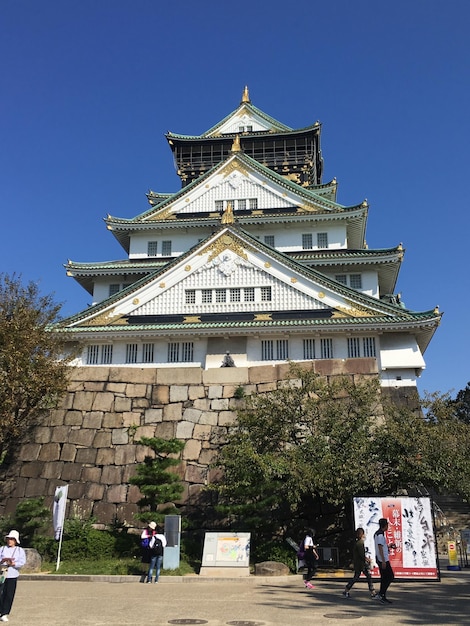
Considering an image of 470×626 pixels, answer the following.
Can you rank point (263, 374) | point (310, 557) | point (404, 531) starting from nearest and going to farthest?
point (310, 557)
point (404, 531)
point (263, 374)

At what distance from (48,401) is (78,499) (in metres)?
3.56

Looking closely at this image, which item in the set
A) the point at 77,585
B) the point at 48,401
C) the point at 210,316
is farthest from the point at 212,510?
the point at 210,316

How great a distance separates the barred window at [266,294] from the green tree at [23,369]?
10.0 meters

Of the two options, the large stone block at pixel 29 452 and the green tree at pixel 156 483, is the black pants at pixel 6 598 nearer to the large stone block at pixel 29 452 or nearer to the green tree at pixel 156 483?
the green tree at pixel 156 483

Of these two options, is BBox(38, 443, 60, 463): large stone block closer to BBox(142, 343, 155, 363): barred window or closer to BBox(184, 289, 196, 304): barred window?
BBox(142, 343, 155, 363): barred window

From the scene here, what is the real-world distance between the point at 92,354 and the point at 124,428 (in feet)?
25.9

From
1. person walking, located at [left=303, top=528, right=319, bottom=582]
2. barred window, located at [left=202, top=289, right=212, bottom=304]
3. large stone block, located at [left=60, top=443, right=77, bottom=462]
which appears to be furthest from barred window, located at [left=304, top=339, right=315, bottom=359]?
person walking, located at [left=303, top=528, right=319, bottom=582]

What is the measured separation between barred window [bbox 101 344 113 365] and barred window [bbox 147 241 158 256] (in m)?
9.21

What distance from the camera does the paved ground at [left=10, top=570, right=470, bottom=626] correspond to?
337 inches

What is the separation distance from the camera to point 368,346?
25.6 m

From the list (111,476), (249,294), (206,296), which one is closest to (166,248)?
(206,296)

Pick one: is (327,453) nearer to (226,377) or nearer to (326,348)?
(226,377)

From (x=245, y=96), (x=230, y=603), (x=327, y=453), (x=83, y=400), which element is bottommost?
(x=230, y=603)

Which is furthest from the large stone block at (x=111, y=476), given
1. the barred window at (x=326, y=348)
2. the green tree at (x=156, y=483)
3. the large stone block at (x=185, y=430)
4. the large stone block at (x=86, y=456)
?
the barred window at (x=326, y=348)
